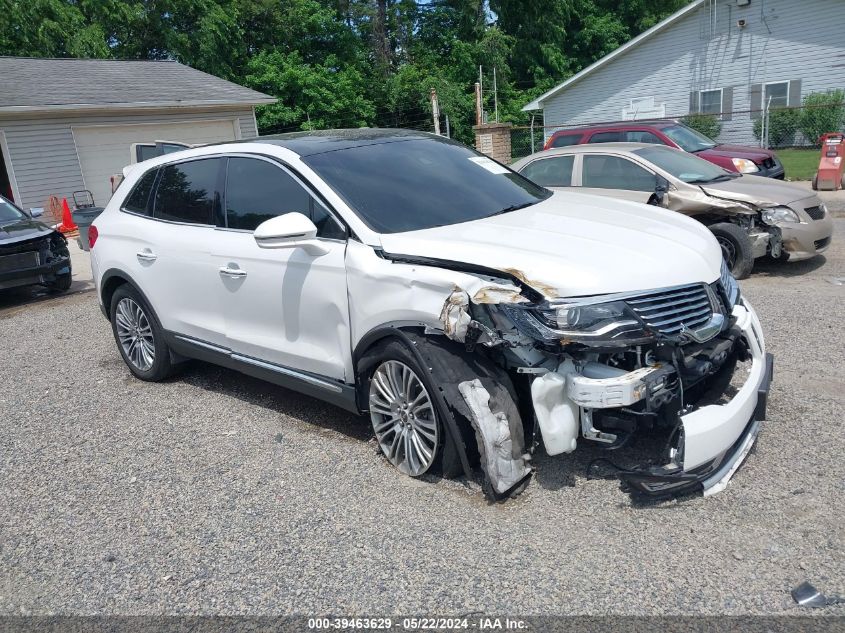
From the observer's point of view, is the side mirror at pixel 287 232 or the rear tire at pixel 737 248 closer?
the side mirror at pixel 287 232

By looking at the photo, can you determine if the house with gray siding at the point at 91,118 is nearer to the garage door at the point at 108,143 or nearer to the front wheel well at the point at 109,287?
the garage door at the point at 108,143

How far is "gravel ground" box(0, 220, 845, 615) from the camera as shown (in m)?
3.00

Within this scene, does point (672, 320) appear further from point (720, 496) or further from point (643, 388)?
point (720, 496)

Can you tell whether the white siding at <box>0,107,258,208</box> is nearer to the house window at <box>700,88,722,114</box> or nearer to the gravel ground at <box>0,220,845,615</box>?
the gravel ground at <box>0,220,845,615</box>

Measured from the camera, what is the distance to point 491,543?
10.9 feet

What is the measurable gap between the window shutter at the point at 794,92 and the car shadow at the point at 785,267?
1874 centimetres

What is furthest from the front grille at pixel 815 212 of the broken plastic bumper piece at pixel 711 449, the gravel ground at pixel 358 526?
the broken plastic bumper piece at pixel 711 449

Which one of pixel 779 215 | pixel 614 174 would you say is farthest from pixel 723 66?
pixel 779 215

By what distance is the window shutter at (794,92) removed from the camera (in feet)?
80.0

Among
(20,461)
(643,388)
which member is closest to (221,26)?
(20,461)

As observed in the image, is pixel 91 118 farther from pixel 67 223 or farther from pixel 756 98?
pixel 756 98

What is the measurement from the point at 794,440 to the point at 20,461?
4.61 meters

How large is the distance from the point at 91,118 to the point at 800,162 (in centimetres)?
1830

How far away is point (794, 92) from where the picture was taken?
2453cm
